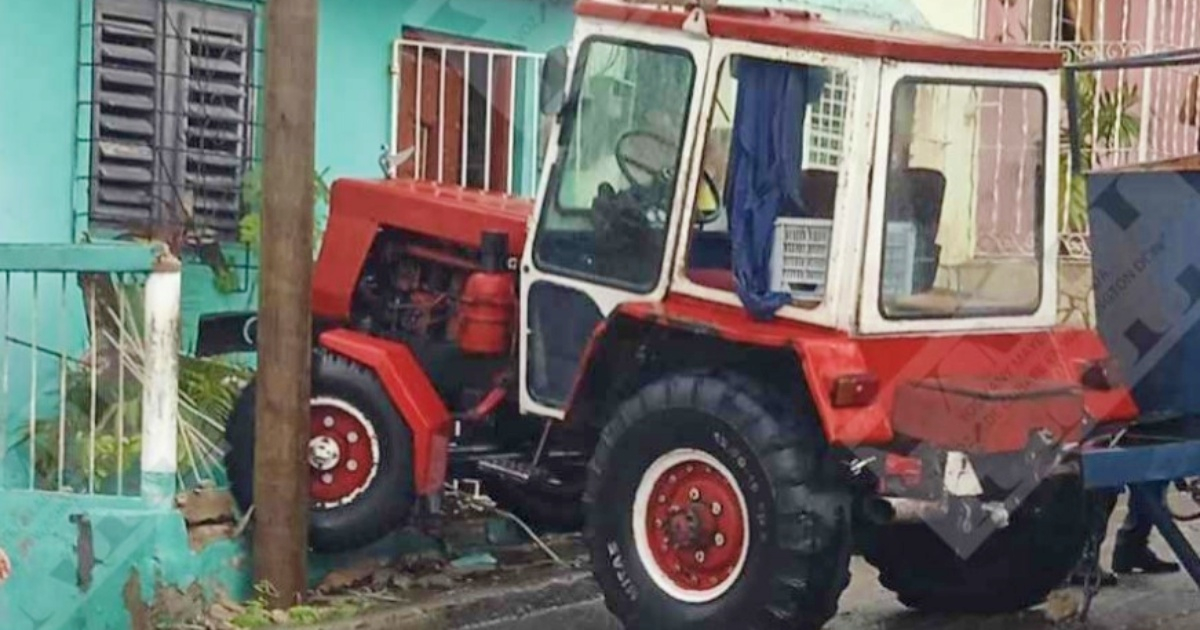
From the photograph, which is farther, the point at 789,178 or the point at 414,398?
the point at 414,398

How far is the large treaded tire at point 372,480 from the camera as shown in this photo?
24.2 feet

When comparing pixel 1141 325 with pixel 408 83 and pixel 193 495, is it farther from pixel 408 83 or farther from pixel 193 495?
pixel 408 83

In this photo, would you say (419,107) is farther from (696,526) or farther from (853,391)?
(853,391)

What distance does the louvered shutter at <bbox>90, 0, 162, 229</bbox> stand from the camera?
27.2 feet

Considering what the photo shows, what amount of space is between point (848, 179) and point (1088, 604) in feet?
7.26

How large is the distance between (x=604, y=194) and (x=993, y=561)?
2109 mm

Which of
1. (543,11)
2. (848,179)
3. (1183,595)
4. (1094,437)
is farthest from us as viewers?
(543,11)

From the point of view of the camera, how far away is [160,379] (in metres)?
6.96

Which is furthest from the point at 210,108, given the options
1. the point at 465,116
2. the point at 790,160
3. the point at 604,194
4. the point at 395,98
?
the point at 790,160

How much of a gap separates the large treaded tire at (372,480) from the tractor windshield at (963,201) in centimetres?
211

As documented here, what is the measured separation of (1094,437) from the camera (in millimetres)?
6691

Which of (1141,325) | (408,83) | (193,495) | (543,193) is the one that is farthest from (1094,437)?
(408,83)

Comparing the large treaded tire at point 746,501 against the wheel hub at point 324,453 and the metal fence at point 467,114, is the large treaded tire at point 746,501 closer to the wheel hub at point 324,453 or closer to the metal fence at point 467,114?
the wheel hub at point 324,453

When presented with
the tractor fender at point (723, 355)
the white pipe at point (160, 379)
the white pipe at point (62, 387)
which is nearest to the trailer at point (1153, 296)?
the tractor fender at point (723, 355)
